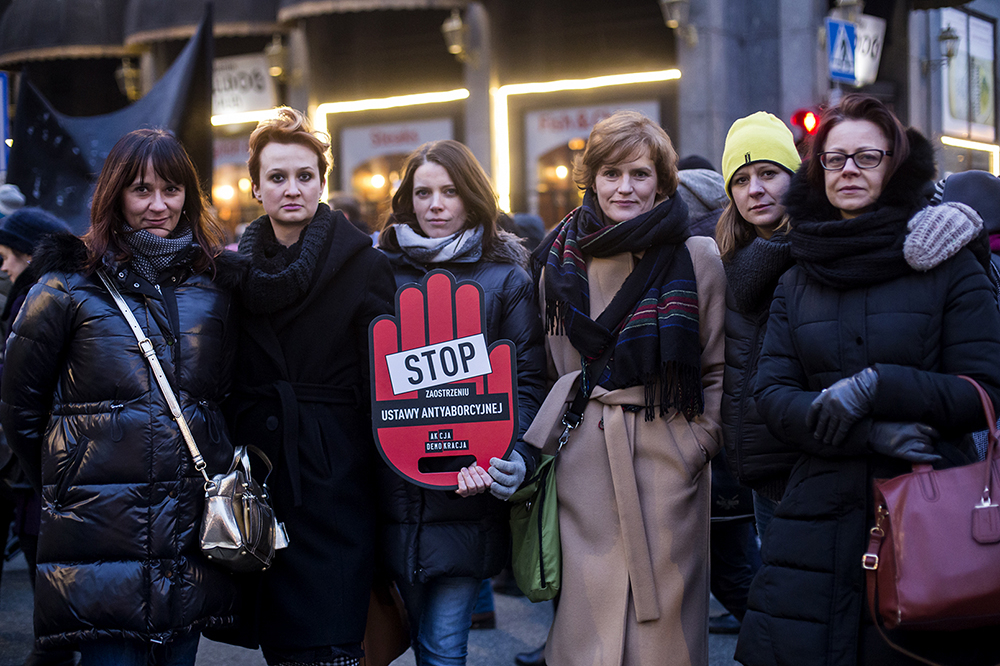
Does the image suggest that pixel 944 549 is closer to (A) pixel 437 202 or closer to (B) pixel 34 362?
(A) pixel 437 202

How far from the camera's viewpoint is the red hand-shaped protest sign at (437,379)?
3.02 m

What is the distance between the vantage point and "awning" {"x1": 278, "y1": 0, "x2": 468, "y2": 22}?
38.7 feet

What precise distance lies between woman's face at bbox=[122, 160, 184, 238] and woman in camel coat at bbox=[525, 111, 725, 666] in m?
1.27

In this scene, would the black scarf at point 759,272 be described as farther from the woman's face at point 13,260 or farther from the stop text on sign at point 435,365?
the woman's face at point 13,260

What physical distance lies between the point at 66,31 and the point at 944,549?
1559 cm

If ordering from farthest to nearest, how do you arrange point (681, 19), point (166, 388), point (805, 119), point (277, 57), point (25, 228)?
point (277, 57), point (681, 19), point (805, 119), point (25, 228), point (166, 388)

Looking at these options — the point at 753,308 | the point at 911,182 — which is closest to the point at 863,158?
the point at 911,182

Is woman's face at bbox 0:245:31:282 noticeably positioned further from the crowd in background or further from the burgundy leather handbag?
the burgundy leather handbag

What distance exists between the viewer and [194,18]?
43.6 feet

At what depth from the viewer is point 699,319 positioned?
334 cm

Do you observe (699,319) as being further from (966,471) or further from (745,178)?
(966,471)

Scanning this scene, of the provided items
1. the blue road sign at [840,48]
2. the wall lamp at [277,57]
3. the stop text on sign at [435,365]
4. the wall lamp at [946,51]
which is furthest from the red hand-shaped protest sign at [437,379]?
the wall lamp at [946,51]

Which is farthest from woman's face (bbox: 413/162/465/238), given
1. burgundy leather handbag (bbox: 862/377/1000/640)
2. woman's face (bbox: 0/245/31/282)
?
woman's face (bbox: 0/245/31/282)

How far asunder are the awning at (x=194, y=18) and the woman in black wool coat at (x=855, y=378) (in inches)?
463
